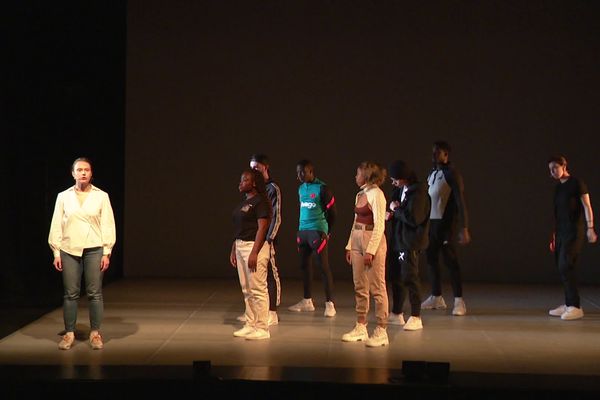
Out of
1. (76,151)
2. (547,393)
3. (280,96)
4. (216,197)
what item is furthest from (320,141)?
(547,393)

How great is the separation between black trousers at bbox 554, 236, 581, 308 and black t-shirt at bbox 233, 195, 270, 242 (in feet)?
9.56

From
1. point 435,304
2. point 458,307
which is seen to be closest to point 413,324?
point 458,307

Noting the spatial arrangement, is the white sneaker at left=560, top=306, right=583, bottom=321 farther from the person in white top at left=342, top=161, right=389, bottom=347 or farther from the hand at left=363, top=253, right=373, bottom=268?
the hand at left=363, top=253, right=373, bottom=268

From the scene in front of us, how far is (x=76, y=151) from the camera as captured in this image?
859cm

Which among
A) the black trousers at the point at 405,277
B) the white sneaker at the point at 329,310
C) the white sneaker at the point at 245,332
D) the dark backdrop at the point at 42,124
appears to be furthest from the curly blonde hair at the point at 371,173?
the dark backdrop at the point at 42,124

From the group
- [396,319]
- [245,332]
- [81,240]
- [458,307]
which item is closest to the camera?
[81,240]

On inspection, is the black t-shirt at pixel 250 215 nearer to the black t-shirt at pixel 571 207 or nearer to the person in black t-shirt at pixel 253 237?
the person in black t-shirt at pixel 253 237

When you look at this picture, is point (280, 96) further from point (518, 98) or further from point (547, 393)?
point (547, 393)

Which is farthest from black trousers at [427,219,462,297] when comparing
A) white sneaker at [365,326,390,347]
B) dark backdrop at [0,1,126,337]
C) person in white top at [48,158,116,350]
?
dark backdrop at [0,1,126,337]

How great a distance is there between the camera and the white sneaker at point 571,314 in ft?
24.9

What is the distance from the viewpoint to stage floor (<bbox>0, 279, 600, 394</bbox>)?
5348 mm

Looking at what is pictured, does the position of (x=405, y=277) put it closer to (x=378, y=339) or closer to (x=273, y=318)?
(x=378, y=339)

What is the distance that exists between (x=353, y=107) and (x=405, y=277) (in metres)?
3.81

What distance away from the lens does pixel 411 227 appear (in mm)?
6914
